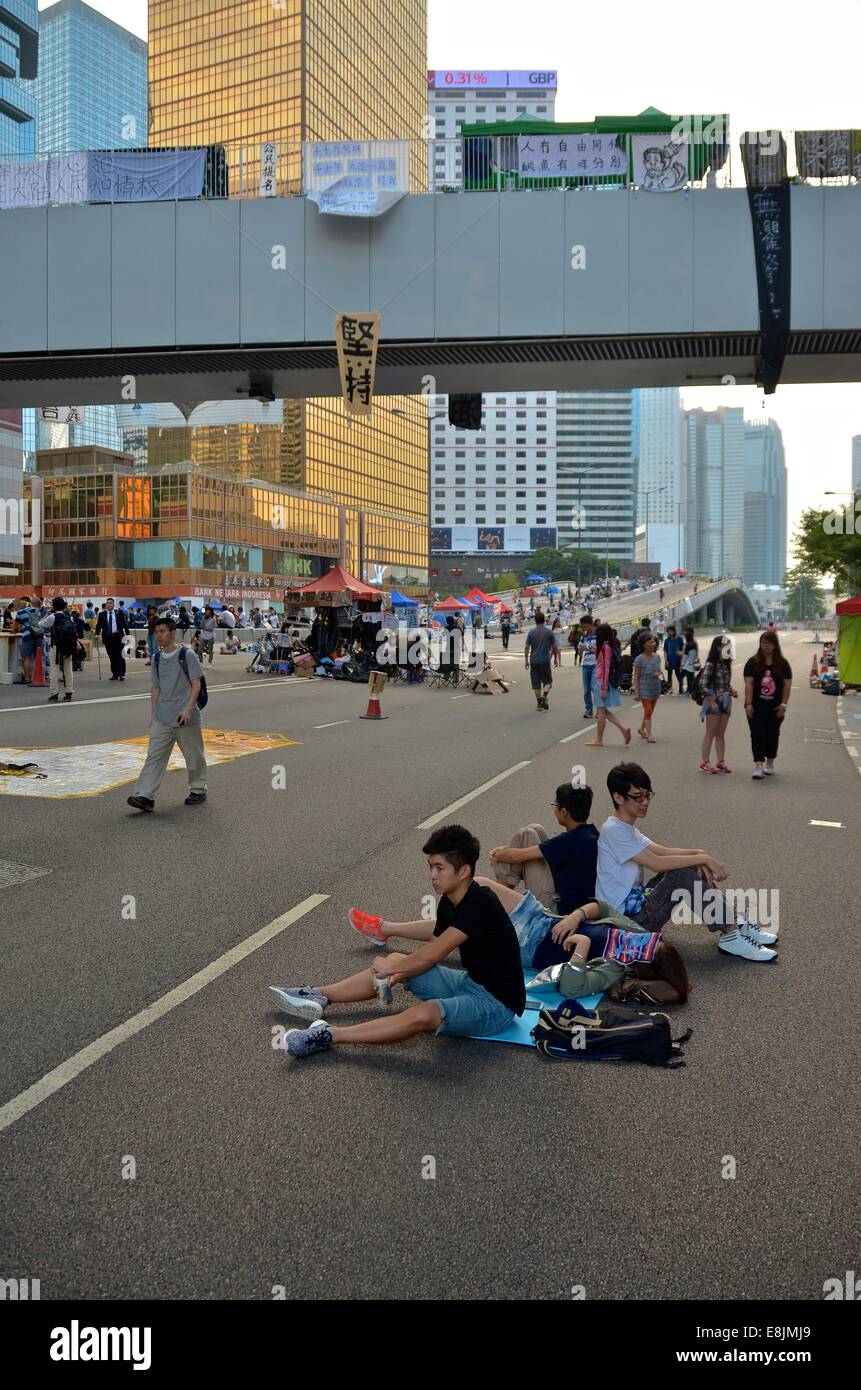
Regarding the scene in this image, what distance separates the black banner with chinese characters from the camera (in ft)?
64.1

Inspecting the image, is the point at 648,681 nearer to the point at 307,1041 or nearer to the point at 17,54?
the point at 307,1041

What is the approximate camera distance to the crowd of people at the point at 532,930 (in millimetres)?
4648

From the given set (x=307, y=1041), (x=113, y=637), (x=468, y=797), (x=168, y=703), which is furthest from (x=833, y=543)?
(x=307, y=1041)

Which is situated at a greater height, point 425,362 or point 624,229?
point 624,229

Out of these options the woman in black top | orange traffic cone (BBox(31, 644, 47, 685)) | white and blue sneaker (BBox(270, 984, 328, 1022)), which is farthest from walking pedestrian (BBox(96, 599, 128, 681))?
white and blue sneaker (BBox(270, 984, 328, 1022))

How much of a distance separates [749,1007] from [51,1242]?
348 centimetres

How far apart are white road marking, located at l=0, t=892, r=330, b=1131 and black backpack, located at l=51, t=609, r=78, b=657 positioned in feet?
54.2

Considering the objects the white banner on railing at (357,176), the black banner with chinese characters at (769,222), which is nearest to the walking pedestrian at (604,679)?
the black banner with chinese characters at (769,222)

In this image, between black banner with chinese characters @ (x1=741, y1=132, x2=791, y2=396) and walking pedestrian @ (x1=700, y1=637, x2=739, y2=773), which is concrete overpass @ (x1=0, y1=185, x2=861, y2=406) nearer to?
black banner with chinese characters @ (x1=741, y1=132, x2=791, y2=396)

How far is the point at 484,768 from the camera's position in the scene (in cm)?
1350

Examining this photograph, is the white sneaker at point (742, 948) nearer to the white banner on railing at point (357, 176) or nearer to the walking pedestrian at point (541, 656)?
the walking pedestrian at point (541, 656)

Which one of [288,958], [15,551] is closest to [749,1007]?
[288,958]
